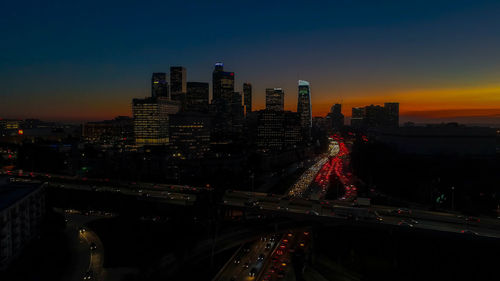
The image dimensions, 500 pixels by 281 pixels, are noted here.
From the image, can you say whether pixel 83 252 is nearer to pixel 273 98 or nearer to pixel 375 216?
pixel 375 216

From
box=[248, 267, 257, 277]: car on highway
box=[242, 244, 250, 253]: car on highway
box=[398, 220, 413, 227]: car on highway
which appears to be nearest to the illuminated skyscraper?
box=[242, 244, 250, 253]: car on highway

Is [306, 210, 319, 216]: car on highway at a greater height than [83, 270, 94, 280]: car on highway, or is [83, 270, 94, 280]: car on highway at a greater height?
[306, 210, 319, 216]: car on highway

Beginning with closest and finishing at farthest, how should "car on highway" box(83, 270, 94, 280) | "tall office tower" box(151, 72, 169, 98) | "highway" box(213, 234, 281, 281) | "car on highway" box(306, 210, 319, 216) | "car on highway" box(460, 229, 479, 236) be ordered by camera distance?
1. "car on highway" box(83, 270, 94, 280)
2. "highway" box(213, 234, 281, 281)
3. "car on highway" box(460, 229, 479, 236)
4. "car on highway" box(306, 210, 319, 216)
5. "tall office tower" box(151, 72, 169, 98)

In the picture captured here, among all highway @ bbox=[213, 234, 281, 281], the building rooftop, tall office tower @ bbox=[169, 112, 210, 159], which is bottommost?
highway @ bbox=[213, 234, 281, 281]

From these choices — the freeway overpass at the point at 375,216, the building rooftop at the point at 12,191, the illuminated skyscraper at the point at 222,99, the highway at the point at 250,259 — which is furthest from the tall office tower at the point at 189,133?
the highway at the point at 250,259

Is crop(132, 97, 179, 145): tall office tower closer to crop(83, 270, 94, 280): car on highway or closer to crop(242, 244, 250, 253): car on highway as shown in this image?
crop(242, 244, 250, 253): car on highway

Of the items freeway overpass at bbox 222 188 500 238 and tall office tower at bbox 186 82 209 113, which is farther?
tall office tower at bbox 186 82 209 113

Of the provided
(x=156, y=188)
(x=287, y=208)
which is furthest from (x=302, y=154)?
(x=287, y=208)
